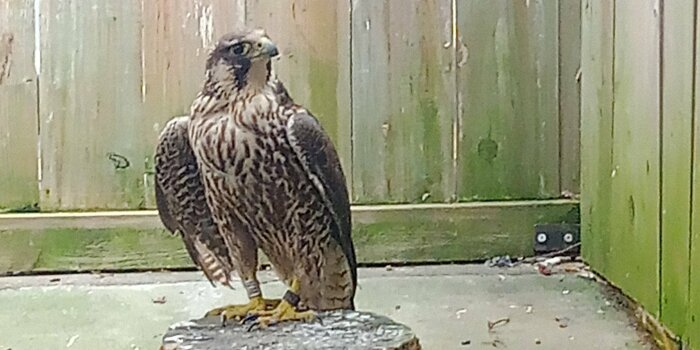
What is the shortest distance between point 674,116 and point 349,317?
606 millimetres

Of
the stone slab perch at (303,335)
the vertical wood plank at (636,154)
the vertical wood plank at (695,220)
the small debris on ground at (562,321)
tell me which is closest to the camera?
the stone slab perch at (303,335)

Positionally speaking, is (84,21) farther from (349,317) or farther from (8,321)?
(349,317)

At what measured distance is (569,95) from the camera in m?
2.37

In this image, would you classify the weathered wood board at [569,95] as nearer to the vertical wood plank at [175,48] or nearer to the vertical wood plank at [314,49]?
the vertical wood plank at [314,49]

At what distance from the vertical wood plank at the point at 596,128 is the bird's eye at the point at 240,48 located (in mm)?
949

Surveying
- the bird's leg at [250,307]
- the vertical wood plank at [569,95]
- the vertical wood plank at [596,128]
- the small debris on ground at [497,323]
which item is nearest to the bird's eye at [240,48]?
the bird's leg at [250,307]

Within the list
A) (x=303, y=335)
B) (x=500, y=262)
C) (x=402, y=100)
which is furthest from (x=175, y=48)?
(x=303, y=335)

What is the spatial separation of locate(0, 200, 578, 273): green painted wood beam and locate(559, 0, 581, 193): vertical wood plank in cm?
7

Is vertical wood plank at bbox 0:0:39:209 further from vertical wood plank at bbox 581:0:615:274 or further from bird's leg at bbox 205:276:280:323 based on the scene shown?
vertical wood plank at bbox 581:0:615:274

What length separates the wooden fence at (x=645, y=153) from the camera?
1.55 m

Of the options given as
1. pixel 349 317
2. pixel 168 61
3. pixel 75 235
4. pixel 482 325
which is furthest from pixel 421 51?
pixel 349 317

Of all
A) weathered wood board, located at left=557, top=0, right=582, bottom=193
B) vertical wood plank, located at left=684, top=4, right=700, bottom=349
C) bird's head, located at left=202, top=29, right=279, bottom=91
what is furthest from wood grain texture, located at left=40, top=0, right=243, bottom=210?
vertical wood plank, located at left=684, top=4, right=700, bottom=349

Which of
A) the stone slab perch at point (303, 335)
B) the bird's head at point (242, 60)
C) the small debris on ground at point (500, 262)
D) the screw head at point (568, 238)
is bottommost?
the small debris on ground at point (500, 262)

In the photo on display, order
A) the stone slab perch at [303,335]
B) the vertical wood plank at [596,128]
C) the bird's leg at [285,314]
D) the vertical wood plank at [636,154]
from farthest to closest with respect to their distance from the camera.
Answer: the vertical wood plank at [596,128]
the vertical wood plank at [636,154]
the bird's leg at [285,314]
the stone slab perch at [303,335]
